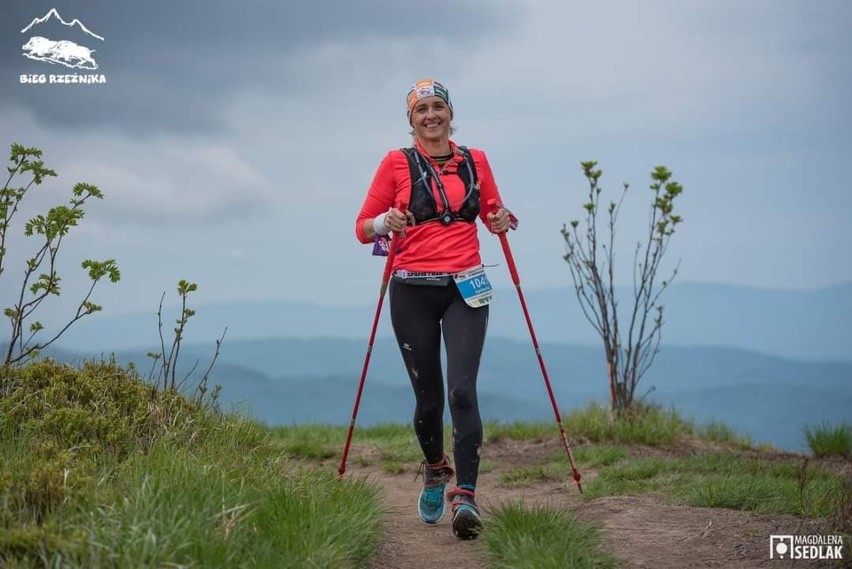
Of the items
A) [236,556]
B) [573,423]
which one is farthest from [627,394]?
[236,556]

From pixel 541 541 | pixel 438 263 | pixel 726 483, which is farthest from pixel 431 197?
pixel 726 483

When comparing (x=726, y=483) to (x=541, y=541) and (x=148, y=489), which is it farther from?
(x=148, y=489)

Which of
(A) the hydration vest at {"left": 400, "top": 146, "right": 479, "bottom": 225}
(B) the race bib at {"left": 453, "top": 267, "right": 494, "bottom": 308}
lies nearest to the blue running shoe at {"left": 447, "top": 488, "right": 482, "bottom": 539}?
(B) the race bib at {"left": 453, "top": 267, "right": 494, "bottom": 308}

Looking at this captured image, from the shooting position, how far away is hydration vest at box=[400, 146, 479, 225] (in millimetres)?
6324

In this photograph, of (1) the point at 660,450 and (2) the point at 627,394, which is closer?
(1) the point at 660,450

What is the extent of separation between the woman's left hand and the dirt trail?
1.82 meters

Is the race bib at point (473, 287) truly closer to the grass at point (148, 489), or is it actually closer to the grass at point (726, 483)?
the grass at point (148, 489)

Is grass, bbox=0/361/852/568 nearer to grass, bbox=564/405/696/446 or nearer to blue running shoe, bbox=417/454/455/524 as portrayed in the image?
blue running shoe, bbox=417/454/455/524

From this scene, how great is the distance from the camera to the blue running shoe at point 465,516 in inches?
242

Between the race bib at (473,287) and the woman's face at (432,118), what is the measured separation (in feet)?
3.15

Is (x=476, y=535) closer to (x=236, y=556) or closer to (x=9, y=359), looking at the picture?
(x=236, y=556)

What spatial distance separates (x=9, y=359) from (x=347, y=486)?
3390 millimetres

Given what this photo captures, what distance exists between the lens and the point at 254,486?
564cm

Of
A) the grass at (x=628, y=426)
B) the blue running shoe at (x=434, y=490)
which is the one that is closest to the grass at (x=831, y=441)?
the grass at (x=628, y=426)
